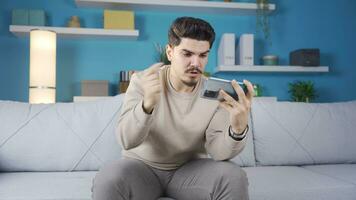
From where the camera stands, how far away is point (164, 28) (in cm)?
277

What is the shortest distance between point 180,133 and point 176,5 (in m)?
1.65

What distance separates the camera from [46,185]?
4.38ft

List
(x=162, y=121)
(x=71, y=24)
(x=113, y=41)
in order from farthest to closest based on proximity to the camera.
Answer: (x=113, y=41) → (x=71, y=24) → (x=162, y=121)

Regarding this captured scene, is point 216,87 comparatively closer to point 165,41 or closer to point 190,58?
point 190,58

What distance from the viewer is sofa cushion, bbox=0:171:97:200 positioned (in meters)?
1.21

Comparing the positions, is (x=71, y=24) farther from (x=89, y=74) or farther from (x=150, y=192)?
(x=150, y=192)

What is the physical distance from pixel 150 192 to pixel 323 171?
0.99m

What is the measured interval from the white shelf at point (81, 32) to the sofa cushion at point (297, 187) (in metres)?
1.49

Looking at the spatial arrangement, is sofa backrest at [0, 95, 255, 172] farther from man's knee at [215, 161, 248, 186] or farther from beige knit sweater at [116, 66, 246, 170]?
man's knee at [215, 161, 248, 186]

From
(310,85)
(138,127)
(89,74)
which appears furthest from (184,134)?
(310,85)

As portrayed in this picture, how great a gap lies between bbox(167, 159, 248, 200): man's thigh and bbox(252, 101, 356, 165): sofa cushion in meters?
0.76

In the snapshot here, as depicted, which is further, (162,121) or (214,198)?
(162,121)

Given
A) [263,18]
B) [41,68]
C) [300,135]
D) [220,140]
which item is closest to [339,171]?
[300,135]

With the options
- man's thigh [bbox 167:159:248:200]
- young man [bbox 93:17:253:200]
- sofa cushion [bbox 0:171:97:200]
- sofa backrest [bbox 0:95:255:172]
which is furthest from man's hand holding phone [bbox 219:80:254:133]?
sofa backrest [bbox 0:95:255:172]
